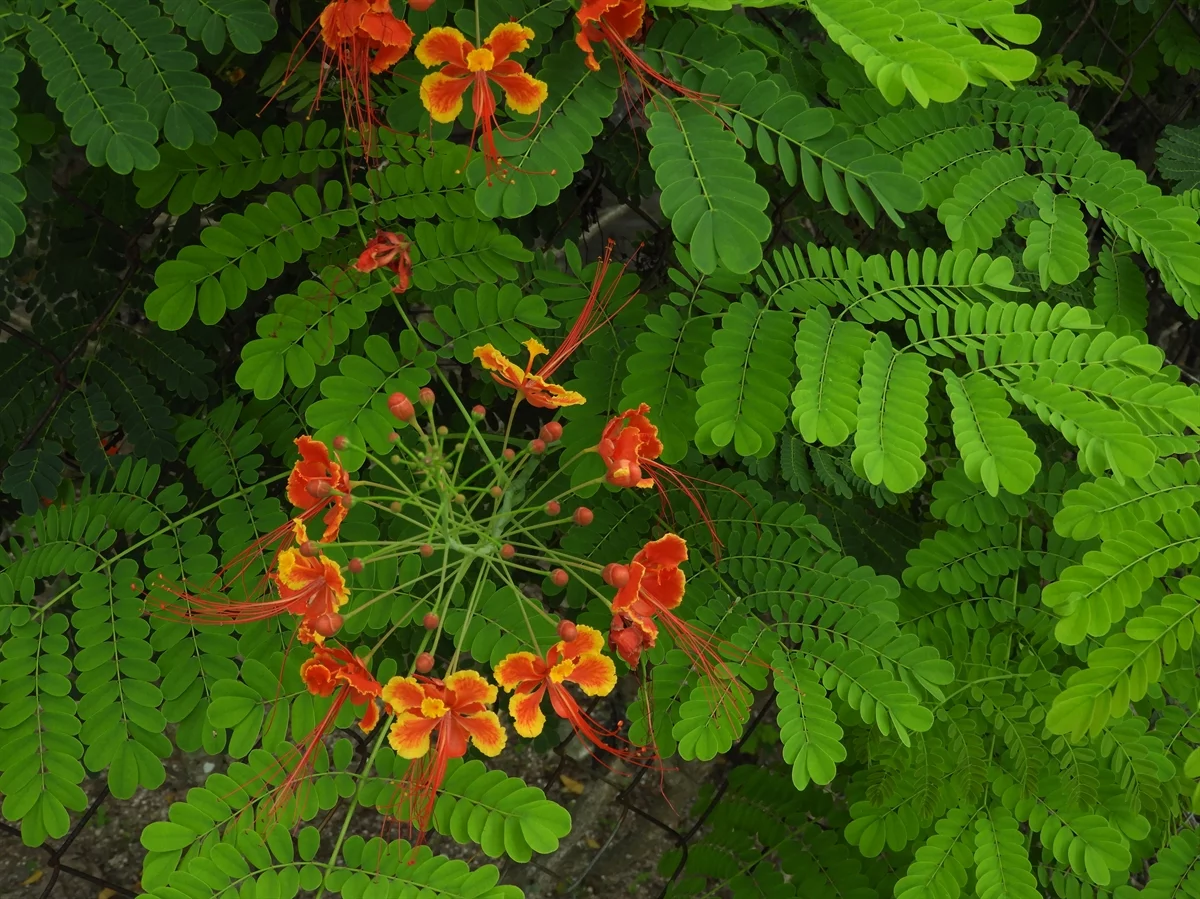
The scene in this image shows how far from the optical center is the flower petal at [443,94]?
3.94 ft

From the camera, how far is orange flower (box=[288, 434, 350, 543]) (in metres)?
1.08

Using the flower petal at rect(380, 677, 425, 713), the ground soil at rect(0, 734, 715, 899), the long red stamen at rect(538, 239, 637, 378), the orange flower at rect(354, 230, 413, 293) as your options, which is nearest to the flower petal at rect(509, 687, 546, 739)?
the flower petal at rect(380, 677, 425, 713)

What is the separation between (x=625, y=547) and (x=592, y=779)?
155 cm

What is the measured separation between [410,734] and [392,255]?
0.70 meters

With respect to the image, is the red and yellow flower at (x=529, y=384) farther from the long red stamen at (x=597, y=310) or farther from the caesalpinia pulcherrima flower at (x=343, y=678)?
the caesalpinia pulcherrima flower at (x=343, y=678)

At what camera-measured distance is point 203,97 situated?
132 cm

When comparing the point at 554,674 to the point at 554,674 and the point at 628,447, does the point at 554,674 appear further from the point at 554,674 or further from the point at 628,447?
the point at 628,447

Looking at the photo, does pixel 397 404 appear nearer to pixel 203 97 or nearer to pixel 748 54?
pixel 203 97

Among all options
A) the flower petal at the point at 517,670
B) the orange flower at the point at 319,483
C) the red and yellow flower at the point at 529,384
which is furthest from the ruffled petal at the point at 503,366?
the flower petal at the point at 517,670

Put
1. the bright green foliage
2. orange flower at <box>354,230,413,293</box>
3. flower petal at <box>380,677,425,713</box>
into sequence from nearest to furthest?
flower petal at <box>380,677,425,713</box> < the bright green foliage < orange flower at <box>354,230,413,293</box>

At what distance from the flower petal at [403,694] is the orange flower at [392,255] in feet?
2.04

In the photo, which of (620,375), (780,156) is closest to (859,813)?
(620,375)

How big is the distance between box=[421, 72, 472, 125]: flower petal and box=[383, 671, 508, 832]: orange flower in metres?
0.68

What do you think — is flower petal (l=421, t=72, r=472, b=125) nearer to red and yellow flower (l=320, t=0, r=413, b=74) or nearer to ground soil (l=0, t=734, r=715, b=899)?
red and yellow flower (l=320, t=0, r=413, b=74)
